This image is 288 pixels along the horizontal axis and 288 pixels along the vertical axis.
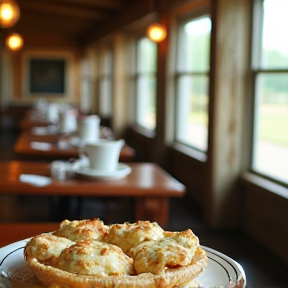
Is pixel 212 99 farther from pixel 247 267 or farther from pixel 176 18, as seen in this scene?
pixel 176 18

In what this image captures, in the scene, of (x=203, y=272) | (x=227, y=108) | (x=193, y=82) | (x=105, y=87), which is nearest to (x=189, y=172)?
(x=193, y=82)

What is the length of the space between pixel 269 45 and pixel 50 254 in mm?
3782

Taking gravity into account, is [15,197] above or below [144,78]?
below

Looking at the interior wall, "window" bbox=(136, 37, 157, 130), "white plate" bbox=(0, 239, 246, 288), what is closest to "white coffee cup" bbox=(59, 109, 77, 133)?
"window" bbox=(136, 37, 157, 130)

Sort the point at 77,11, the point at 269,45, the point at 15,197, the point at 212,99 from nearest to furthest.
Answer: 1. the point at 269,45
2. the point at 212,99
3. the point at 15,197
4. the point at 77,11

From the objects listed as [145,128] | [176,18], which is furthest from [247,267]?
[145,128]

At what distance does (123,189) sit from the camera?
2453 millimetres

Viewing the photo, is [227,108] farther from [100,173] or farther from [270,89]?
[100,173]

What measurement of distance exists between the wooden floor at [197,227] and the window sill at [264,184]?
469mm

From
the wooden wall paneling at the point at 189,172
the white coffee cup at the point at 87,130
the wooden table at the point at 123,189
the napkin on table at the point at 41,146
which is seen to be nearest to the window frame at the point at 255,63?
the wooden wall paneling at the point at 189,172

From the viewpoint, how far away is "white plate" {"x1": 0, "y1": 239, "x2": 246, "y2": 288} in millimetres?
880

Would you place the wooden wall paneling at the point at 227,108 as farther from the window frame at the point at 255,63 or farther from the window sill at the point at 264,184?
the window sill at the point at 264,184

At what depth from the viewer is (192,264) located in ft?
2.70

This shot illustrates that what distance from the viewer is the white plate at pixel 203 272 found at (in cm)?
88
